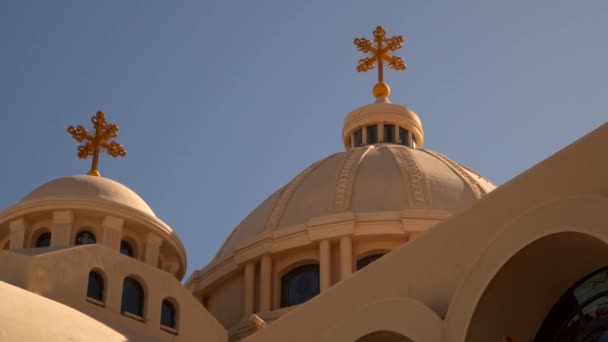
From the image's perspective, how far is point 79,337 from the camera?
62.8 feet

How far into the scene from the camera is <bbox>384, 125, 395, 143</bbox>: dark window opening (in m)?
35.5

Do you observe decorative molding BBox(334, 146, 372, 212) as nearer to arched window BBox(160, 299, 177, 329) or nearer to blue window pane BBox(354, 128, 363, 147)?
blue window pane BBox(354, 128, 363, 147)

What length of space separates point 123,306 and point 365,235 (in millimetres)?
8420

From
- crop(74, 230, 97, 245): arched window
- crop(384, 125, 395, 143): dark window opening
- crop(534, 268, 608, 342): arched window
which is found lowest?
crop(534, 268, 608, 342): arched window

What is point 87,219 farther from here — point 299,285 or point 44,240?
point 299,285

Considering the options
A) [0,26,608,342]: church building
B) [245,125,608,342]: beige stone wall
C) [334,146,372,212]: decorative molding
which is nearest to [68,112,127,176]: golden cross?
[0,26,608,342]: church building

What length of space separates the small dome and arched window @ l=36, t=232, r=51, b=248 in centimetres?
75

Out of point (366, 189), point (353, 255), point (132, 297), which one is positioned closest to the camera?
point (132, 297)

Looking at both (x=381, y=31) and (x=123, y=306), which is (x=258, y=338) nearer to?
(x=123, y=306)

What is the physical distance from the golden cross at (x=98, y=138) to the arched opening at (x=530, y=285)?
16.9 m

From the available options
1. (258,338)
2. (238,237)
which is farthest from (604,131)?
(238,237)

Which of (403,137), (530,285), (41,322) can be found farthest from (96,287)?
(403,137)

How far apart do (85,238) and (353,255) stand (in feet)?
23.4

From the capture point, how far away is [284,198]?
3231 centimetres
